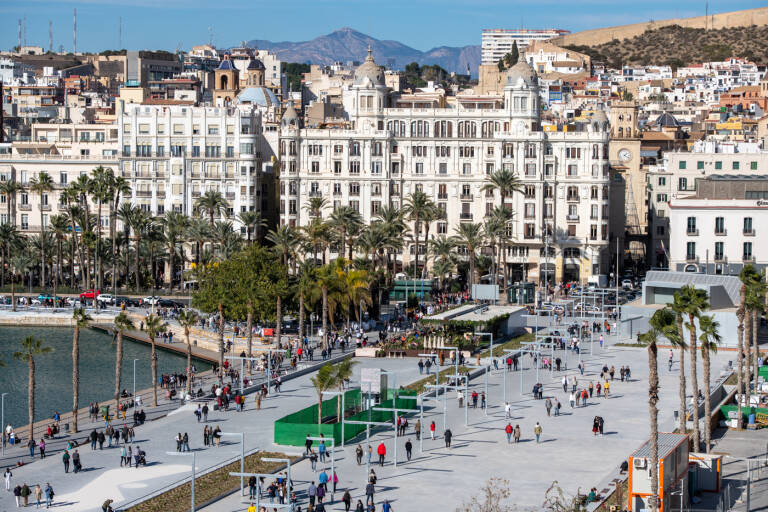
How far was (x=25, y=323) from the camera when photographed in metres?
118

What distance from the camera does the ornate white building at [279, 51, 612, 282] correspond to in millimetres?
135750

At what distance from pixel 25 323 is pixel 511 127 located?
167ft

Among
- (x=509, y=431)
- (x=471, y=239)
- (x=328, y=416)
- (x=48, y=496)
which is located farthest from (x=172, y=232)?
(x=48, y=496)

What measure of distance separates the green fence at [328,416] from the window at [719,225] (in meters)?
51.9

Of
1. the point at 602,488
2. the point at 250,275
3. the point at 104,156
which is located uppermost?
the point at 104,156

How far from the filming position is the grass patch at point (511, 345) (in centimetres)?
9683

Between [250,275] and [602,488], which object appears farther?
[250,275]

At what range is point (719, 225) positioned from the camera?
117625mm

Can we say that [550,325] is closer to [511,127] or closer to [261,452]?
[511,127]

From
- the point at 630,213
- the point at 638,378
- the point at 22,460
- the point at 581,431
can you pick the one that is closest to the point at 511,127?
the point at 630,213

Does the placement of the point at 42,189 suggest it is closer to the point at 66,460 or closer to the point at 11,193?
the point at 11,193

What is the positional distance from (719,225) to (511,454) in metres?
57.8

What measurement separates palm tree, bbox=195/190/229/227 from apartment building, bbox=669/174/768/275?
141ft

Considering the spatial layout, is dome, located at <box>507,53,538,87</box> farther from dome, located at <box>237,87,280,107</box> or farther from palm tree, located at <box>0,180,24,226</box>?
dome, located at <box>237,87,280,107</box>
